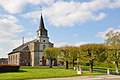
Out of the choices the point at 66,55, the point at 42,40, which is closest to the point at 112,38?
the point at 66,55

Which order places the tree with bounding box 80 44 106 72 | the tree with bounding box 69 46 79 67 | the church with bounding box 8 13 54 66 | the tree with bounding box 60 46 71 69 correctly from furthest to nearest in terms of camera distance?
1. the church with bounding box 8 13 54 66
2. the tree with bounding box 60 46 71 69
3. the tree with bounding box 69 46 79 67
4. the tree with bounding box 80 44 106 72

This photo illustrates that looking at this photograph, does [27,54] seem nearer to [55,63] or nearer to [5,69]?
[55,63]

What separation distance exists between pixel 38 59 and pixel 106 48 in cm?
4028

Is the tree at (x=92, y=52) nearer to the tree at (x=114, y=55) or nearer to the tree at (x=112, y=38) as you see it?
the tree at (x=114, y=55)

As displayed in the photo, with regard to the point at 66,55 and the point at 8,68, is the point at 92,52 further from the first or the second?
the point at 8,68

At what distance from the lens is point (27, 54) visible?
88.6m

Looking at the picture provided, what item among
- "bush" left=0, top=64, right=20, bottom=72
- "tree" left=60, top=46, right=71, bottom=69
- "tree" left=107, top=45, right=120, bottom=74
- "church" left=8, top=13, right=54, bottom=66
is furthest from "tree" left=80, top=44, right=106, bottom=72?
"church" left=8, top=13, right=54, bottom=66

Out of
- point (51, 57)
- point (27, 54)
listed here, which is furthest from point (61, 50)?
point (27, 54)

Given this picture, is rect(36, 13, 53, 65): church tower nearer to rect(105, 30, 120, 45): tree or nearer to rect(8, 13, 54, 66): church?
rect(8, 13, 54, 66): church

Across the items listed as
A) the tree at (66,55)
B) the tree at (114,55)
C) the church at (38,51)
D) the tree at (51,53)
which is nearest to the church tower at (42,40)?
the church at (38,51)

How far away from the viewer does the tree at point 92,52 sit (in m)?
47.3

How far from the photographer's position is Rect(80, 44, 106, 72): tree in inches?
1863

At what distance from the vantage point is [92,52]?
48.1 m

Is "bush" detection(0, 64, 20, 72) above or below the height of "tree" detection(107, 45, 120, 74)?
below
